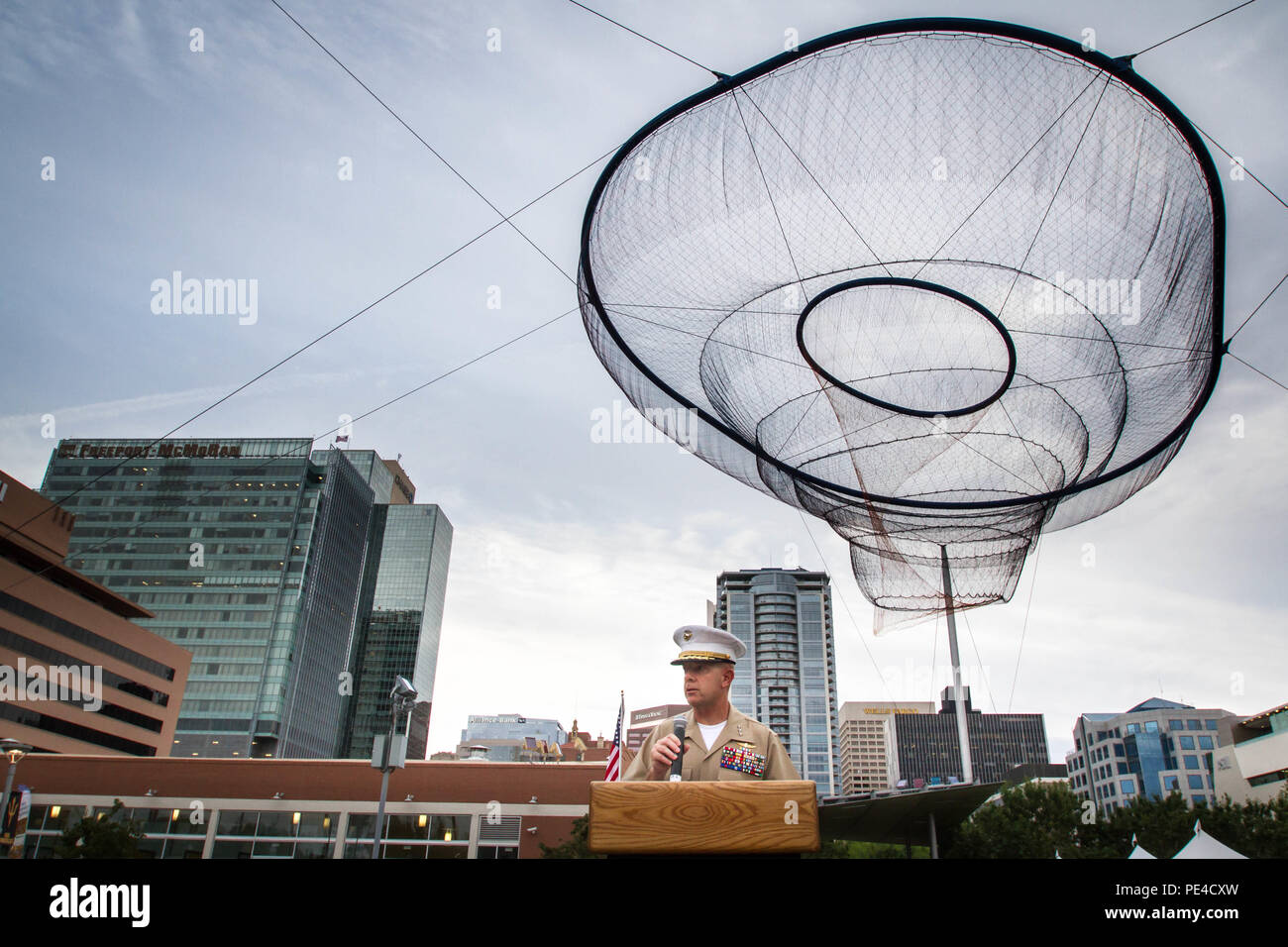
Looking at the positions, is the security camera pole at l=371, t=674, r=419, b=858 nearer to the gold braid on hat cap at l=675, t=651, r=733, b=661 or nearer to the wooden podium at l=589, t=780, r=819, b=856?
the gold braid on hat cap at l=675, t=651, r=733, b=661

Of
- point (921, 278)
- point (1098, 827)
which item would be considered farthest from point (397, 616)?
point (921, 278)

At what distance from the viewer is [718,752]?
176 inches

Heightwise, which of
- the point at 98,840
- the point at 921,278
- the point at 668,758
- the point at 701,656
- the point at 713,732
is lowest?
the point at 98,840

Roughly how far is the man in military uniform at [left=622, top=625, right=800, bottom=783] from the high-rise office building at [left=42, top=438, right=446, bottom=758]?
389ft

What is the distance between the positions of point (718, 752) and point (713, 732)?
9.9 inches

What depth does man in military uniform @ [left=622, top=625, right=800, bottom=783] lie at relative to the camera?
430cm

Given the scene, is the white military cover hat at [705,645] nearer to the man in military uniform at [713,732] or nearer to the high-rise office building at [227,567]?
the man in military uniform at [713,732]

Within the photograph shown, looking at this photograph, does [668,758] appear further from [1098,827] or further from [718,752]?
[1098,827]

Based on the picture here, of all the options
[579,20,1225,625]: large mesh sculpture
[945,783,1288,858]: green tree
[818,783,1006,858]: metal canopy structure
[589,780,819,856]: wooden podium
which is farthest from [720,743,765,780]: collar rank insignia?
[945,783,1288,858]: green tree

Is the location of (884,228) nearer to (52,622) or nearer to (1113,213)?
(1113,213)

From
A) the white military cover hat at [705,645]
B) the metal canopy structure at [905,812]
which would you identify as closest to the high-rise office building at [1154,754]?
the metal canopy structure at [905,812]

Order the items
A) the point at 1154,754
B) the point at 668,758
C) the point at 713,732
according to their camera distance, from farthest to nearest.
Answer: the point at 1154,754 → the point at 713,732 → the point at 668,758

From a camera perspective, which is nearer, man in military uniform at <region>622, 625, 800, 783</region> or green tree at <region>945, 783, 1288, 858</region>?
man in military uniform at <region>622, 625, 800, 783</region>
